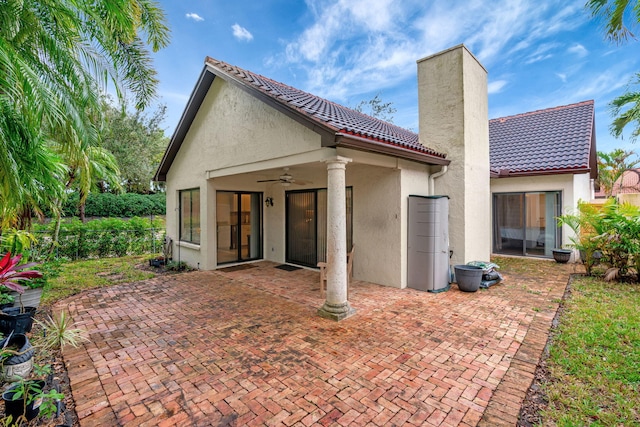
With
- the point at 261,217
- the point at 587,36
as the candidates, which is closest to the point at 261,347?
the point at 261,217

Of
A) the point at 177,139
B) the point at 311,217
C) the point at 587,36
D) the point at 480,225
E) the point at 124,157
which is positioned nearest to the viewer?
the point at 480,225

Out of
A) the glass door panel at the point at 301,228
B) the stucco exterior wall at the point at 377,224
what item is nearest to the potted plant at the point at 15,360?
the stucco exterior wall at the point at 377,224

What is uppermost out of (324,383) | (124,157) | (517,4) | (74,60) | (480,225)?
(517,4)

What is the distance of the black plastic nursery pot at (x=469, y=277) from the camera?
7336mm

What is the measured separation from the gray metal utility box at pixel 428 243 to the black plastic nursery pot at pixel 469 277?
14.0 inches

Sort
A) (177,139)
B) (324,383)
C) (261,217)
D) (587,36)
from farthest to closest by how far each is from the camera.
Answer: (587,36), (261,217), (177,139), (324,383)

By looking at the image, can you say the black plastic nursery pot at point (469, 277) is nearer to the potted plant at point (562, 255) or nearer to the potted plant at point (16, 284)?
the potted plant at point (562, 255)

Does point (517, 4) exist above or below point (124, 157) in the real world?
above

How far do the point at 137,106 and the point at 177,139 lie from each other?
8.62 feet

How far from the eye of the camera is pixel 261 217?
11.8 meters

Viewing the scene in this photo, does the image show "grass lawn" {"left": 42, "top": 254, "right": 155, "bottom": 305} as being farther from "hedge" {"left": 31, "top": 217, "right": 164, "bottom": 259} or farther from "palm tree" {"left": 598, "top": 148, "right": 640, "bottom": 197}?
"palm tree" {"left": 598, "top": 148, "right": 640, "bottom": 197}

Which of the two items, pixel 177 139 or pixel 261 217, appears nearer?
pixel 177 139

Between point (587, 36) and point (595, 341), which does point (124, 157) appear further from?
point (587, 36)

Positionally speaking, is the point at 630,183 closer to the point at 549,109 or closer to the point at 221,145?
the point at 549,109
